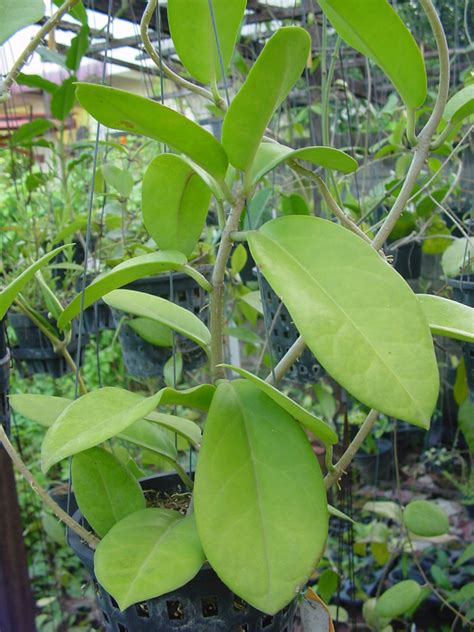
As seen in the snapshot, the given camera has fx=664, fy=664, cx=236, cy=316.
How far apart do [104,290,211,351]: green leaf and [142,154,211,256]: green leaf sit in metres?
0.05

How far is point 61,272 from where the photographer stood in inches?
59.0

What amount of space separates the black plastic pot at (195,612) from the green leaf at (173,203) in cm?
27

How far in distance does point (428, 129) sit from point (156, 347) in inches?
26.0

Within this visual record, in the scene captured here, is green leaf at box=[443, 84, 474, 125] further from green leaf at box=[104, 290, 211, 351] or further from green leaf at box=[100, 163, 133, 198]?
green leaf at box=[100, 163, 133, 198]

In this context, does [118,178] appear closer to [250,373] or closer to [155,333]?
[155,333]

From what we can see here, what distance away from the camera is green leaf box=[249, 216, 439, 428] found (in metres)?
Result: 0.39

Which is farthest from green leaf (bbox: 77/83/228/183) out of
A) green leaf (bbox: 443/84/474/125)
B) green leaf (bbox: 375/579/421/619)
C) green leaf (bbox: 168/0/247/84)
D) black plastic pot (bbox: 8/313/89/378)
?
green leaf (bbox: 375/579/421/619)

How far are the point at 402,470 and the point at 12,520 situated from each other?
4.57 feet

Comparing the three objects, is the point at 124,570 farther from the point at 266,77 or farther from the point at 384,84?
the point at 384,84

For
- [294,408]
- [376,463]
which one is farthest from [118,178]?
[376,463]

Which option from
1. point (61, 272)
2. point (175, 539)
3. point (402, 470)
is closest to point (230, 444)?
point (175, 539)

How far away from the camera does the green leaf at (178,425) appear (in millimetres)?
559

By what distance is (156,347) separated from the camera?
110 centimetres

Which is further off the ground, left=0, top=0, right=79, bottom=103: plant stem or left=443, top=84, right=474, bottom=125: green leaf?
left=0, top=0, right=79, bottom=103: plant stem
